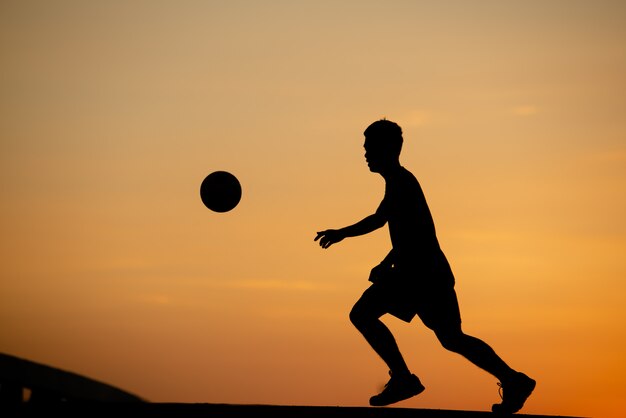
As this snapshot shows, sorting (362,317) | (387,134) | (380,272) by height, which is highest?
(387,134)

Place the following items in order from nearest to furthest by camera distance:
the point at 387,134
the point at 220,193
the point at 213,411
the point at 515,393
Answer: the point at 213,411
the point at 515,393
the point at 387,134
the point at 220,193

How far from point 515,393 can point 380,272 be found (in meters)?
1.94

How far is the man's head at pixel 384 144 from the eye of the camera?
1173cm

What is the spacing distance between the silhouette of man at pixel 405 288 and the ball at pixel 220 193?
2944 millimetres

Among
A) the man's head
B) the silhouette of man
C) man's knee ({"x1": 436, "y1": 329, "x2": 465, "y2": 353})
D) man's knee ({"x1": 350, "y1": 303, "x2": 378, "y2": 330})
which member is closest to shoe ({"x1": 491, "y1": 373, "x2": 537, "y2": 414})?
the silhouette of man

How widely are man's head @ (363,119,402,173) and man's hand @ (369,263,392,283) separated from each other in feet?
3.57

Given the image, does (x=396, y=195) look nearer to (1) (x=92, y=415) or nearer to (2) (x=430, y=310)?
(2) (x=430, y=310)

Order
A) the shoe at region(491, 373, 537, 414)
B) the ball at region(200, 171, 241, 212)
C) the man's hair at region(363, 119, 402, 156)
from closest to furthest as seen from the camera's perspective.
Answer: the shoe at region(491, 373, 537, 414), the man's hair at region(363, 119, 402, 156), the ball at region(200, 171, 241, 212)

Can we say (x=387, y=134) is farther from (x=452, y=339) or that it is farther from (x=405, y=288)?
(x=452, y=339)

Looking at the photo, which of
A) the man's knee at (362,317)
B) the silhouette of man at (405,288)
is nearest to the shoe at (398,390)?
the silhouette of man at (405,288)

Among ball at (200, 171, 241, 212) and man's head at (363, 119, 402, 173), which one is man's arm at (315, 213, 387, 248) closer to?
man's head at (363, 119, 402, 173)

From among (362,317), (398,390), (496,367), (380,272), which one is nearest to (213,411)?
(362,317)

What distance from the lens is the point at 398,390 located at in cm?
1136

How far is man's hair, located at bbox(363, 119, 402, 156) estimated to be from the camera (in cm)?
1173
